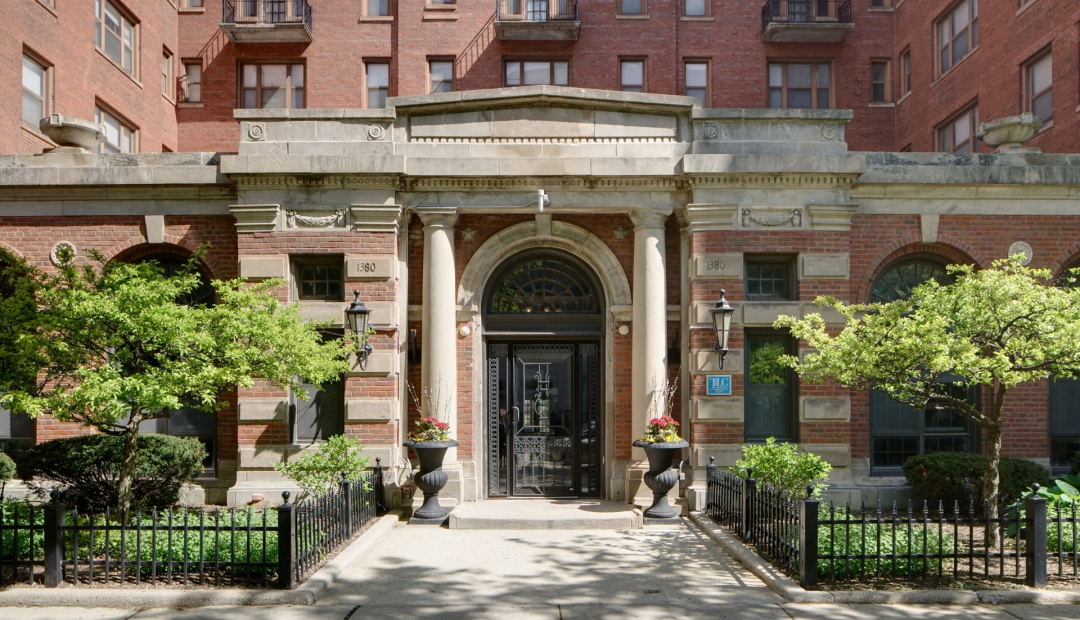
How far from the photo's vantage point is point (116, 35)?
2116 centimetres

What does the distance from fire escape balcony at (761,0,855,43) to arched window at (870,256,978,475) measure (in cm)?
1165

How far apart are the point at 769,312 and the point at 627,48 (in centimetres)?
1301

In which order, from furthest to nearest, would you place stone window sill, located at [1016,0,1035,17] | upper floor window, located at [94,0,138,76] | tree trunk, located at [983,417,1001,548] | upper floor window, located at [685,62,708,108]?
upper floor window, located at [685,62,708,108], upper floor window, located at [94,0,138,76], stone window sill, located at [1016,0,1035,17], tree trunk, located at [983,417,1001,548]

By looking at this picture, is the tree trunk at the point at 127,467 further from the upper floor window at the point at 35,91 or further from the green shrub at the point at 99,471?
the upper floor window at the point at 35,91

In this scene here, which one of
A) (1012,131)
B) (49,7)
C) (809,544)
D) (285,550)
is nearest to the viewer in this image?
(285,550)

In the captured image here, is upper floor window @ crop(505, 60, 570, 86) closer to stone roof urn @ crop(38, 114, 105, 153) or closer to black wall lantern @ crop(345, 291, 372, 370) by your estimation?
stone roof urn @ crop(38, 114, 105, 153)

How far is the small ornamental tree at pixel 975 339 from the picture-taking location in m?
8.12

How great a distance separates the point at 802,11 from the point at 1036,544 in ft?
60.9

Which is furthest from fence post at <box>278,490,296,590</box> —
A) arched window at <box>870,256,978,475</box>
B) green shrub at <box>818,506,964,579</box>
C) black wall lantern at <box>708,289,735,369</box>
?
arched window at <box>870,256,978,475</box>

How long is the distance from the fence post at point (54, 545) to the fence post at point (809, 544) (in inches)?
290

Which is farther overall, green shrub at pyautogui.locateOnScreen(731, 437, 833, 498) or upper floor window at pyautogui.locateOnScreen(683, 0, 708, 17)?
upper floor window at pyautogui.locateOnScreen(683, 0, 708, 17)

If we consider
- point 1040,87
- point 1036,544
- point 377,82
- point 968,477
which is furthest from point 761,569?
point 377,82

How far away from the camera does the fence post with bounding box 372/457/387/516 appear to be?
11.5m

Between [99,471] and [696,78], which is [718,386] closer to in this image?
[99,471]
